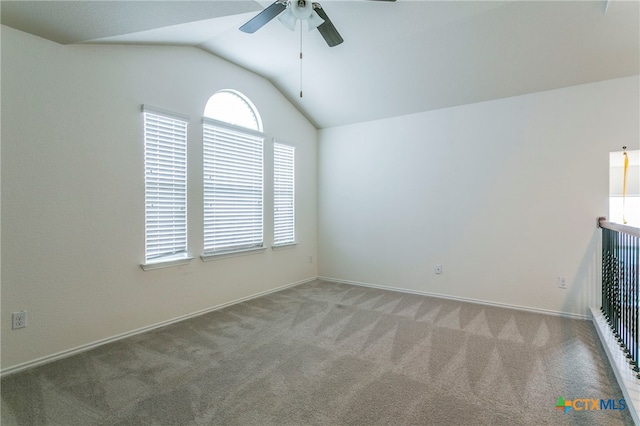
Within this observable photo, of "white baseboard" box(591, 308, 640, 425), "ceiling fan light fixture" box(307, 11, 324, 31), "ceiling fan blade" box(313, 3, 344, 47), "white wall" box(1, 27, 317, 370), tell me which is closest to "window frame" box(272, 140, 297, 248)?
"white wall" box(1, 27, 317, 370)

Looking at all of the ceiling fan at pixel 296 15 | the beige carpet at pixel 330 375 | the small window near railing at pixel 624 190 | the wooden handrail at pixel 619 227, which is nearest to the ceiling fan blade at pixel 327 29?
the ceiling fan at pixel 296 15

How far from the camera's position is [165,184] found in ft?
10.7

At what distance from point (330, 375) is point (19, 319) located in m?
2.39

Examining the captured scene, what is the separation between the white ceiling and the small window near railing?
3.21 feet

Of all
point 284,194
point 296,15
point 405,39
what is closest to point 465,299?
point 284,194

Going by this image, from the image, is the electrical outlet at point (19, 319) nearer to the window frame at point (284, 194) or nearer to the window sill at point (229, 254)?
the window sill at point (229, 254)

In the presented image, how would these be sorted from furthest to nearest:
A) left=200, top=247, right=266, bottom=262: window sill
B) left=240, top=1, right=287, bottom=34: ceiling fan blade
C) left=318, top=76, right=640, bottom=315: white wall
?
left=200, top=247, right=266, bottom=262: window sill, left=318, top=76, right=640, bottom=315: white wall, left=240, top=1, right=287, bottom=34: ceiling fan blade

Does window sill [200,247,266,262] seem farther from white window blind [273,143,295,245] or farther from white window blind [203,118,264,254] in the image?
white window blind [273,143,295,245]

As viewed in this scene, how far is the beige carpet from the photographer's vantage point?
6.05 feet

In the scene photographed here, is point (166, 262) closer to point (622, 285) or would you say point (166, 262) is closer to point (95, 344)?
point (95, 344)

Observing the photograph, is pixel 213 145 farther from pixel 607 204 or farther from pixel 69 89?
pixel 607 204

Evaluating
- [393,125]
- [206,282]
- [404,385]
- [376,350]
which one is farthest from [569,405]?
[393,125]

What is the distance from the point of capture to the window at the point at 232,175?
3.72 m

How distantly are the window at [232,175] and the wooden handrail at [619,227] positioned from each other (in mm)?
3726
